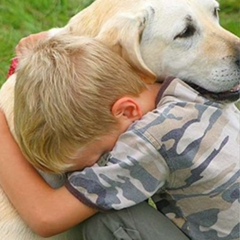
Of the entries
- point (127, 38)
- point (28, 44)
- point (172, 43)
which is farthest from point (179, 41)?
point (28, 44)

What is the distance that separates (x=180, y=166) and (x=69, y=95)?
1.22 feet

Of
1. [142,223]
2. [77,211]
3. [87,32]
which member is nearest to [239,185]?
[142,223]

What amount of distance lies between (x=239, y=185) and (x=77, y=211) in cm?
48

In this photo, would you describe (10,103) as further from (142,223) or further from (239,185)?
(239,185)

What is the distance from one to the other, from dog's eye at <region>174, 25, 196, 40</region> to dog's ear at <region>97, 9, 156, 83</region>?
0.41ft

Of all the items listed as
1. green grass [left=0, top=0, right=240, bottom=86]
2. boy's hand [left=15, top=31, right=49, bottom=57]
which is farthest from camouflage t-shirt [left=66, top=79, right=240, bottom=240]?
green grass [left=0, top=0, right=240, bottom=86]

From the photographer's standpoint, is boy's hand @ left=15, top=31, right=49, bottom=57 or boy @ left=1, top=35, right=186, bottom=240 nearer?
boy @ left=1, top=35, right=186, bottom=240

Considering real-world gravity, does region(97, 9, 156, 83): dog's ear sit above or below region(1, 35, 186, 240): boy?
above

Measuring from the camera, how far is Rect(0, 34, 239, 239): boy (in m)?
2.43

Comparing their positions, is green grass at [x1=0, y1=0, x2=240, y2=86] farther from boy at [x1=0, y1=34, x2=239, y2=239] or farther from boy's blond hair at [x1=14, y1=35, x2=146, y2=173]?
boy at [x1=0, y1=34, x2=239, y2=239]

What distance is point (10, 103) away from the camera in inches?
107

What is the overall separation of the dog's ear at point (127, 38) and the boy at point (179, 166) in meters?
0.09

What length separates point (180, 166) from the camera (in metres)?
2.45

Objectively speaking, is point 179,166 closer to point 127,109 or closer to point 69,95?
point 127,109
